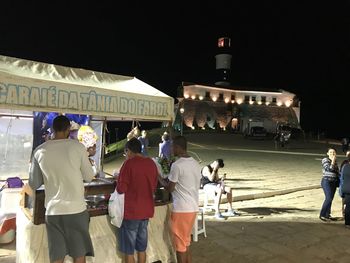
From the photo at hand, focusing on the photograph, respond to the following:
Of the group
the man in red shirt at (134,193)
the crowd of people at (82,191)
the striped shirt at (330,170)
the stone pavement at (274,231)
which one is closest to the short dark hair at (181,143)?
the crowd of people at (82,191)

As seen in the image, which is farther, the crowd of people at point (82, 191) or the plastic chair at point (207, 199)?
the plastic chair at point (207, 199)

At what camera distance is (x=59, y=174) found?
3471 millimetres

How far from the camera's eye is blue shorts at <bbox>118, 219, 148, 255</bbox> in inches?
163

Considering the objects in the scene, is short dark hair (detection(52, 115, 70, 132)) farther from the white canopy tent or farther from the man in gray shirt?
the white canopy tent

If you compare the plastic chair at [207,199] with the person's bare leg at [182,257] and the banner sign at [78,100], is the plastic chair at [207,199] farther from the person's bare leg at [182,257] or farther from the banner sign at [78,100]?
the person's bare leg at [182,257]

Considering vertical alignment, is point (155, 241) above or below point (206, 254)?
above

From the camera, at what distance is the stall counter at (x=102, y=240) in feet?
12.8

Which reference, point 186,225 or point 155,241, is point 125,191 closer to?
point 186,225

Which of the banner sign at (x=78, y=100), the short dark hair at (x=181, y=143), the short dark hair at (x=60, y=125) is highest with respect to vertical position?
the banner sign at (x=78, y=100)

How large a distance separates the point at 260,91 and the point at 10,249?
167ft

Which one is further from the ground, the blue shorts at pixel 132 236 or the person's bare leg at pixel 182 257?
the blue shorts at pixel 132 236

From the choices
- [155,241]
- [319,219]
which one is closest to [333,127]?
[319,219]

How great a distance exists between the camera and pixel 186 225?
4.42m

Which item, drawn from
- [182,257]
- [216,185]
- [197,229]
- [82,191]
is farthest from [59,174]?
[216,185]
